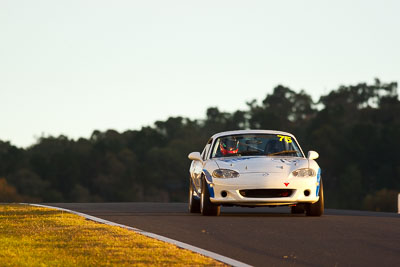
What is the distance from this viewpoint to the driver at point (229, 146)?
55.4 ft

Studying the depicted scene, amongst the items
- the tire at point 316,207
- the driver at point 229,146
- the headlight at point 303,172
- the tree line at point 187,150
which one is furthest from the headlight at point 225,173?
the tree line at point 187,150

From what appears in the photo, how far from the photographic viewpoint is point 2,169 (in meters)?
145

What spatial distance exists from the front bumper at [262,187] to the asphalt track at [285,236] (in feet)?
0.97

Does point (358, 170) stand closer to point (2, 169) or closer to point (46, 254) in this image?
point (2, 169)

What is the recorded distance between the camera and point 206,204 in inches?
627

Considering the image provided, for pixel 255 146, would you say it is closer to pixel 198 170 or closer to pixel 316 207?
pixel 198 170

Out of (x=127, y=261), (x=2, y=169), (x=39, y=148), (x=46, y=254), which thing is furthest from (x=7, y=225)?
(x=39, y=148)

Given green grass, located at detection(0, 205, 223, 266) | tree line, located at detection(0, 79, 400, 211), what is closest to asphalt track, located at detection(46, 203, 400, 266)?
green grass, located at detection(0, 205, 223, 266)

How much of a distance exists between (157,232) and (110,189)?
444ft

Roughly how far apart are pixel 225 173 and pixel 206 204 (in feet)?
2.20

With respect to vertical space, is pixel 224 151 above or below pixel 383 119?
below

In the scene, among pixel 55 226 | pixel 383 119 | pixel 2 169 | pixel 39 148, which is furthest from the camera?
pixel 39 148

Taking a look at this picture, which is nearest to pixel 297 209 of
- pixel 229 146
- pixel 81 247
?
pixel 229 146

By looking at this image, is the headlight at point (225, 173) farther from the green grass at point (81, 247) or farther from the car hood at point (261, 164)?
the green grass at point (81, 247)
